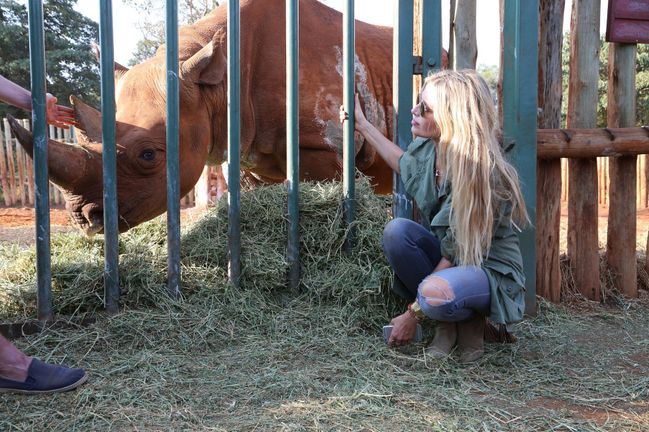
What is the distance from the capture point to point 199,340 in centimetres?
325

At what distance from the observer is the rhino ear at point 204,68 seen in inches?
196

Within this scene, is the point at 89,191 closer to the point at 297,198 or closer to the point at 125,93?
the point at 125,93

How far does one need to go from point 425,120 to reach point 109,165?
1630mm

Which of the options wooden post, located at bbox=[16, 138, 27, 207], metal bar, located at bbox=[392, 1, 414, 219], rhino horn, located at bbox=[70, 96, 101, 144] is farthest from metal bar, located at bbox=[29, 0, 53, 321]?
wooden post, located at bbox=[16, 138, 27, 207]

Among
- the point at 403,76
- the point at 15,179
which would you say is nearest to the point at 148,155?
the point at 403,76

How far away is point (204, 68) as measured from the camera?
16.6 feet

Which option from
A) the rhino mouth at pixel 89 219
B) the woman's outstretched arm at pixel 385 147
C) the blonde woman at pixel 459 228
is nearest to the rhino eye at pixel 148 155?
the rhino mouth at pixel 89 219

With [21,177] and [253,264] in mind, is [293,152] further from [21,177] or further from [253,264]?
[21,177]

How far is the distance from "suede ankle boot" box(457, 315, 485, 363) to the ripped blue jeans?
0.09m

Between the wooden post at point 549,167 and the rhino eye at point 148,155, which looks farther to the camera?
the rhino eye at point 148,155

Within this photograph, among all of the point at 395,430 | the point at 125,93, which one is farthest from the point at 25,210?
the point at 395,430

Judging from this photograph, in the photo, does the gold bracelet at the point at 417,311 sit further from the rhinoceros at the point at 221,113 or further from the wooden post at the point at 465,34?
the wooden post at the point at 465,34

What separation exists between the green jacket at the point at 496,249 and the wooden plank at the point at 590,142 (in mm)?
1264

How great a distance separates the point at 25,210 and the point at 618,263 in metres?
12.8
